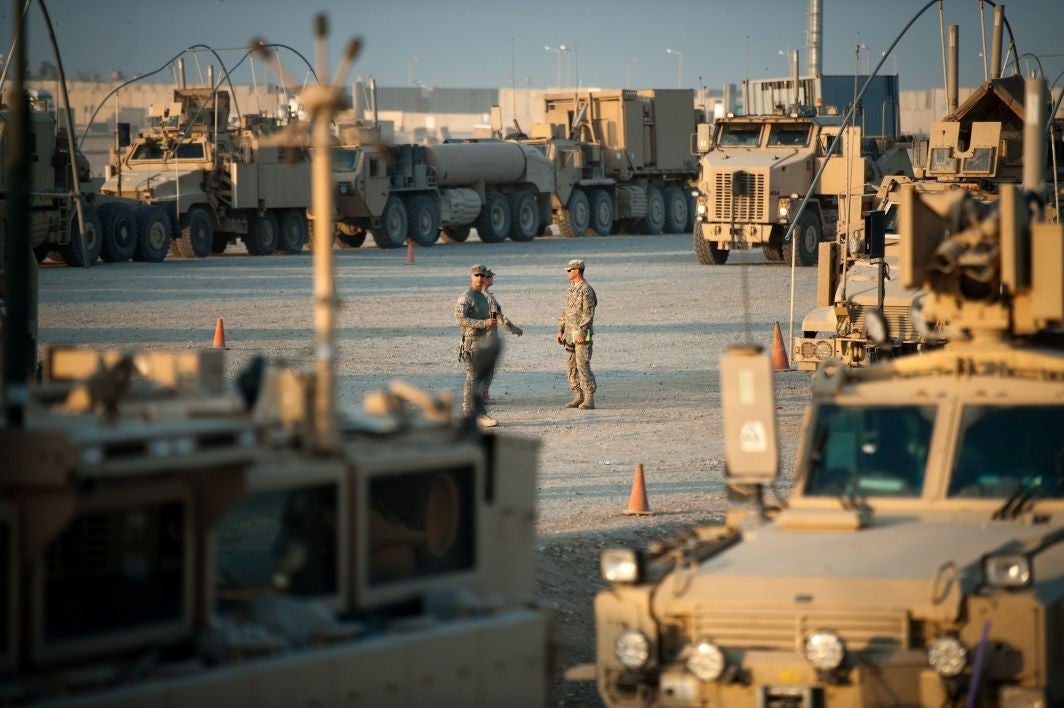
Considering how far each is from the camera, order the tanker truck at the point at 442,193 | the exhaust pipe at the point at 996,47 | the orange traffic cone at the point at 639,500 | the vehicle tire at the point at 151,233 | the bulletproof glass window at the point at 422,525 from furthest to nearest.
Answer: the tanker truck at the point at 442,193 < the vehicle tire at the point at 151,233 < the exhaust pipe at the point at 996,47 < the orange traffic cone at the point at 639,500 < the bulletproof glass window at the point at 422,525

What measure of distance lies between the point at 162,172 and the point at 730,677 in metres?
36.1

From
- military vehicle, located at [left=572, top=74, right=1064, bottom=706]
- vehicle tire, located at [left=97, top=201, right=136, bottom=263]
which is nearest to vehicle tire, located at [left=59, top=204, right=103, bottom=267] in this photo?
vehicle tire, located at [left=97, top=201, right=136, bottom=263]

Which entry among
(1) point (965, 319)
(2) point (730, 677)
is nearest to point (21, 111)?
(2) point (730, 677)

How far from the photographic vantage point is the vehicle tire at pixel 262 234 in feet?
141

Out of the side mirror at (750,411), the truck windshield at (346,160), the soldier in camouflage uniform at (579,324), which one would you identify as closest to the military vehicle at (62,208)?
the truck windshield at (346,160)

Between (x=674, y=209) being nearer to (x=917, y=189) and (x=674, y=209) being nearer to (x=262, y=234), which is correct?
(x=262, y=234)

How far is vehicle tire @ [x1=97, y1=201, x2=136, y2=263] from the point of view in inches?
1519

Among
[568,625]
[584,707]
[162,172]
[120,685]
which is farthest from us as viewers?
[162,172]

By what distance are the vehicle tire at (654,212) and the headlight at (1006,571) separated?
48.8m

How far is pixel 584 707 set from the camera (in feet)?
30.5

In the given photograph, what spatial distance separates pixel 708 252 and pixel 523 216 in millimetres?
12767

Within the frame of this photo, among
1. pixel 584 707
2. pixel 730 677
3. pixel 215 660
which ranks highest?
pixel 215 660

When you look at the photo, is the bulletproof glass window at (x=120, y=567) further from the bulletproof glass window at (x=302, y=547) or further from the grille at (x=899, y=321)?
the grille at (x=899, y=321)

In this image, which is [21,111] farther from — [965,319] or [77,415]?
[965,319]
